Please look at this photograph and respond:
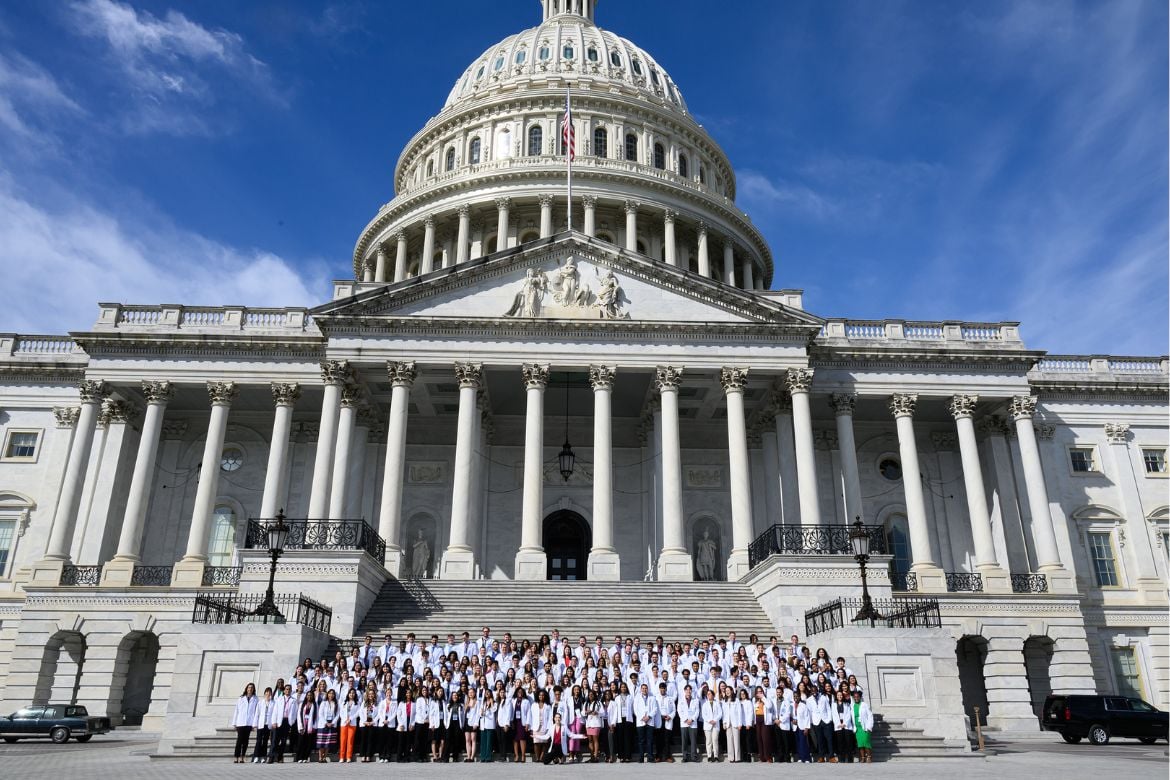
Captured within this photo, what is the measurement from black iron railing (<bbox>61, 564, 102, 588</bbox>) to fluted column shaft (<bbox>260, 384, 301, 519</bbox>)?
20.3 feet

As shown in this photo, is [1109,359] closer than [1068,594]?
No

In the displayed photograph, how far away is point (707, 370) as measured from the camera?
34969 millimetres

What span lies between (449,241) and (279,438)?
24747mm

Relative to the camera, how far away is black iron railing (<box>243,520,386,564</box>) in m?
27.7

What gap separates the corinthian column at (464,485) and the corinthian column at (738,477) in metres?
9.52

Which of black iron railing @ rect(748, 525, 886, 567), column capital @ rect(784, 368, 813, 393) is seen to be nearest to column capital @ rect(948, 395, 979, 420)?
column capital @ rect(784, 368, 813, 393)

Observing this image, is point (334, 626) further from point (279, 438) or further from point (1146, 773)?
point (1146, 773)

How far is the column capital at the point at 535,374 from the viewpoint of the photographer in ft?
112

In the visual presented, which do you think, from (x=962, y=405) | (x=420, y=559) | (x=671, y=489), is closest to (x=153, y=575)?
(x=420, y=559)

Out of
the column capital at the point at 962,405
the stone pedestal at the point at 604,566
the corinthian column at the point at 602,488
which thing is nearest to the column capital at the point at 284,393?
the corinthian column at the point at 602,488

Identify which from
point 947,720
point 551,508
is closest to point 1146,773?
point 947,720

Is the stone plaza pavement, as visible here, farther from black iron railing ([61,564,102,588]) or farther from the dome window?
the dome window

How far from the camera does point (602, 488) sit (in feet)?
107

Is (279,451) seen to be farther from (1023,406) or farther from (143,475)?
(1023,406)
